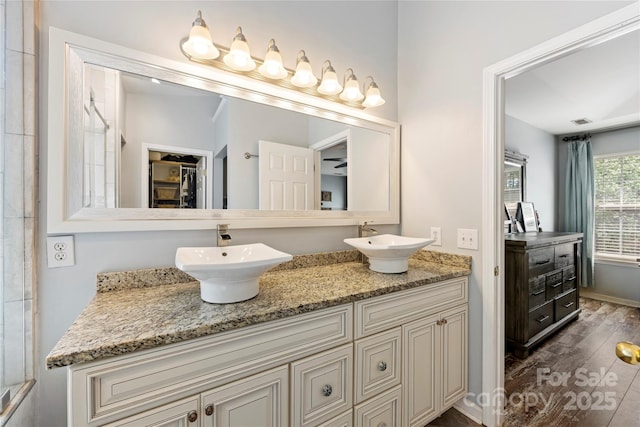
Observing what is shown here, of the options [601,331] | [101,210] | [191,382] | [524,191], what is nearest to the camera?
[191,382]

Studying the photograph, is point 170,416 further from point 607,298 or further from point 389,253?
point 607,298

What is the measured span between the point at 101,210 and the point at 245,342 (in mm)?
839

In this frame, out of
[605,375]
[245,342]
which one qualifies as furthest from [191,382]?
[605,375]

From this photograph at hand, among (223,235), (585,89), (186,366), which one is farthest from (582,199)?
(186,366)

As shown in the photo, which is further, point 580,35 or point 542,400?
point 542,400

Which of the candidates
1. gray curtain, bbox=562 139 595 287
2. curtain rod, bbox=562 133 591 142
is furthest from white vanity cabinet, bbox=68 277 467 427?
curtain rod, bbox=562 133 591 142

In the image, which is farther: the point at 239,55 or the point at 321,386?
the point at 239,55

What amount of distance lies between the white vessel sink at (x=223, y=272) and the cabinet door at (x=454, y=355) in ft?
3.51

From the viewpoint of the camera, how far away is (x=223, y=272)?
2.97 ft

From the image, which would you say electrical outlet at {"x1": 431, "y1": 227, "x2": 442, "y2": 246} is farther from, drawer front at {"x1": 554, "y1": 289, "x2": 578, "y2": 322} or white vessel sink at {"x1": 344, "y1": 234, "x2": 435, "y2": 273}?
drawer front at {"x1": 554, "y1": 289, "x2": 578, "y2": 322}

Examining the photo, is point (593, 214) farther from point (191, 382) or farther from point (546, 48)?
point (191, 382)

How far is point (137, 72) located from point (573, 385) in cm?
327

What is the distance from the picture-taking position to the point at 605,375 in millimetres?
2000

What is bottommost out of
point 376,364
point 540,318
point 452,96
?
point 540,318
